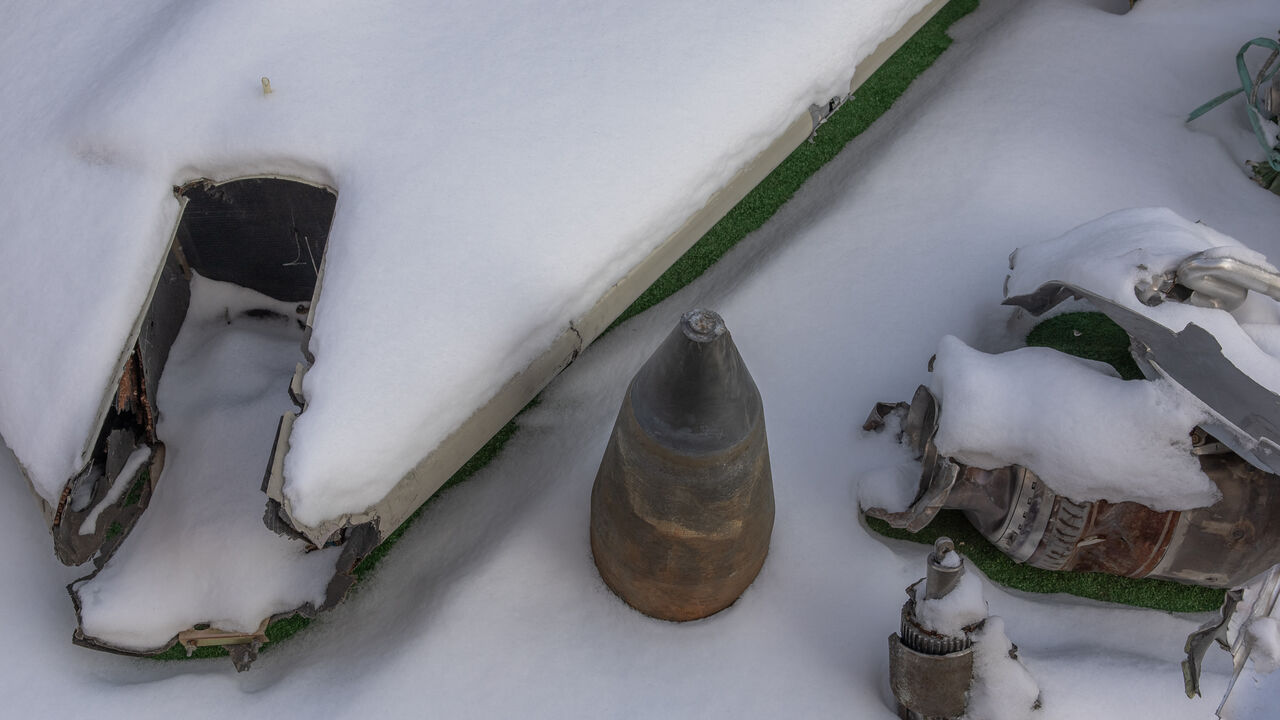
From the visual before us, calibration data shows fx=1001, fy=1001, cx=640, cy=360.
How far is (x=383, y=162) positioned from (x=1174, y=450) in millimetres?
2396

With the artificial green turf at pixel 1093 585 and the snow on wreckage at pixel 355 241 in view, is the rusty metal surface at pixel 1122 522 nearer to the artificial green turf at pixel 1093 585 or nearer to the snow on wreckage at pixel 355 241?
the artificial green turf at pixel 1093 585

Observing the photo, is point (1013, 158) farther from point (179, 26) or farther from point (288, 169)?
point (179, 26)

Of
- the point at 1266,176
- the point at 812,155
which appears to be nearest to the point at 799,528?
the point at 812,155

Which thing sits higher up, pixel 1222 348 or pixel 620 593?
pixel 1222 348

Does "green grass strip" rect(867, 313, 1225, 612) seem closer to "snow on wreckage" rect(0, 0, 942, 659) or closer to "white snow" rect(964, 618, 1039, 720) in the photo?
"white snow" rect(964, 618, 1039, 720)

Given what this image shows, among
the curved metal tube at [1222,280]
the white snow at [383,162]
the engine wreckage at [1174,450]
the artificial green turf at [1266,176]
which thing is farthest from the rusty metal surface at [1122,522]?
the artificial green turf at [1266,176]

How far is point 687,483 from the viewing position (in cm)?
256

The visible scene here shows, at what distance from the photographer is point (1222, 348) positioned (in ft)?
9.78

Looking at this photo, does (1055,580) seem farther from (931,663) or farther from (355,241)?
(355,241)

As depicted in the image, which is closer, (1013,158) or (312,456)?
(312,456)

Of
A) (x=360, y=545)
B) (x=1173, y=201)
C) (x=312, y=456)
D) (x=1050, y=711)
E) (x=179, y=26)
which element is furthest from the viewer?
(x=1173, y=201)

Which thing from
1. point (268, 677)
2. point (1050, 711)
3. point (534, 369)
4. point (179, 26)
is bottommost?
point (1050, 711)

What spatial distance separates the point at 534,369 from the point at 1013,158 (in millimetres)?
2442

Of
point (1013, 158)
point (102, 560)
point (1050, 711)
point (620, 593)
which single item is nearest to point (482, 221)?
point (620, 593)
